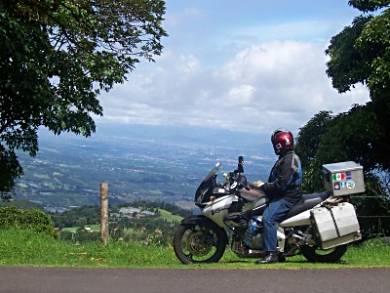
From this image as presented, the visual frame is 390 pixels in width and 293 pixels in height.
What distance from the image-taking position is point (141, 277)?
763 cm

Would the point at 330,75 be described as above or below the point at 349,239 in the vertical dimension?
above

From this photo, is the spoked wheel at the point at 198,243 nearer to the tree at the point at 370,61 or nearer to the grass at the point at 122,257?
the grass at the point at 122,257

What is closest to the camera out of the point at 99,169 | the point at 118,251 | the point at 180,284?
the point at 180,284

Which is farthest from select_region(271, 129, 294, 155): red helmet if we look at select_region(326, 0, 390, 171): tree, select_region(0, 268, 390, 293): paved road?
select_region(326, 0, 390, 171): tree

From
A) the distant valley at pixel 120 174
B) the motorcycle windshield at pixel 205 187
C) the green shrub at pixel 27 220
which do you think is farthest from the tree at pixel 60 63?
the distant valley at pixel 120 174

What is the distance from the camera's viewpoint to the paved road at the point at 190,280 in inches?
276

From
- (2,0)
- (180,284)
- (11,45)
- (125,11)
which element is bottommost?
(180,284)

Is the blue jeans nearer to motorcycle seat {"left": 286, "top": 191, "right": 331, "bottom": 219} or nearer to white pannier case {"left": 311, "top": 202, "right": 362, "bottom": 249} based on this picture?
motorcycle seat {"left": 286, "top": 191, "right": 331, "bottom": 219}

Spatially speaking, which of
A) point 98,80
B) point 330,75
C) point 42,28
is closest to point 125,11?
point 98,80

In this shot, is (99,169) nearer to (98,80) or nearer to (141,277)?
(98,80)

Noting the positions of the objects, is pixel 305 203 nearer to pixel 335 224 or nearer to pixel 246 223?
pixel 335 224

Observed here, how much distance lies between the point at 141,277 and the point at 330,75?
1508 cm

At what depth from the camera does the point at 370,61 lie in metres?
18.0

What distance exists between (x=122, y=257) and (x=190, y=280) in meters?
2.76
